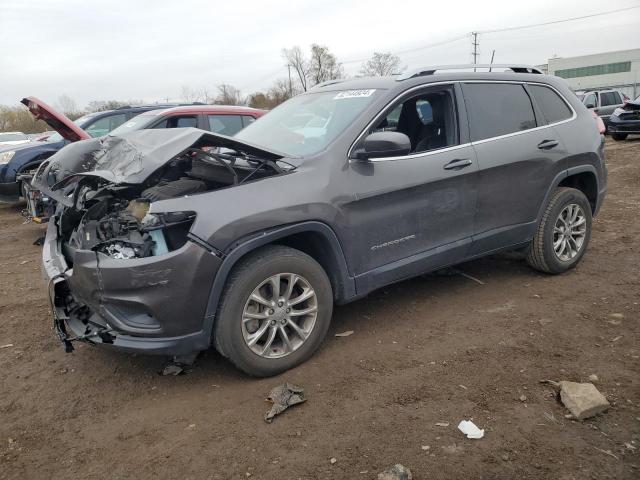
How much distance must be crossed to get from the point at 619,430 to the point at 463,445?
81 centimetres

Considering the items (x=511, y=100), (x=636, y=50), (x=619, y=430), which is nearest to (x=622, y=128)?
(x=511, y=100)

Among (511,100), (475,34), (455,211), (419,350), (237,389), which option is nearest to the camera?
(237,389)

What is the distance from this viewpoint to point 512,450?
247 centimetres

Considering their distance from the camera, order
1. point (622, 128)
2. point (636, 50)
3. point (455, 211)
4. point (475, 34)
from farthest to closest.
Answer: point (636, 50) < point (475, 34) < point (622, 128) < point (455, 211)

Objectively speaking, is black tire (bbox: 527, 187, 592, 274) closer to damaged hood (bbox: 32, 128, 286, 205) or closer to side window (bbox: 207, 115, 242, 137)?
damaged hood (bbox: 32, 128, 286, 205)

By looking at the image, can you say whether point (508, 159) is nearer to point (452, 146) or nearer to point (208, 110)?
point (452, 146)

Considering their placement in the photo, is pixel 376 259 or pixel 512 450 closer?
pixel 512 450

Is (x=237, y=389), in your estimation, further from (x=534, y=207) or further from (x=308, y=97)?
(x=534, y=207)

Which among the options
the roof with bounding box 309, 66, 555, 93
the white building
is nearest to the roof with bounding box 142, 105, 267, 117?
the roof with bounding box 309, 66, 555, 93

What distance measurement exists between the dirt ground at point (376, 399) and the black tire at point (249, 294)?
122mm

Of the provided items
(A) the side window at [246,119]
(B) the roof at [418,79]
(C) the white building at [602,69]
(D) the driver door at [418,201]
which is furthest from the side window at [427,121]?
(C) the white building at [602,69]

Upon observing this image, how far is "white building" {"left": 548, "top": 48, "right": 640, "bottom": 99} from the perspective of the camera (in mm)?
69562

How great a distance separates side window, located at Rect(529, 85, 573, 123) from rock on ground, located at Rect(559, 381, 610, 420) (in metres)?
2.65

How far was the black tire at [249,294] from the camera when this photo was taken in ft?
9.82
